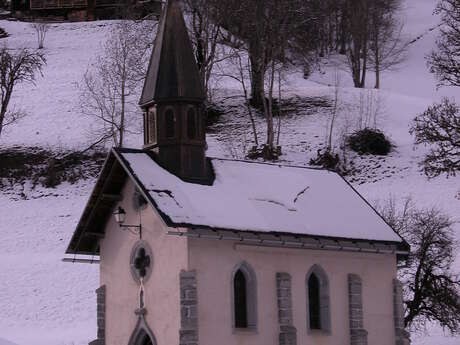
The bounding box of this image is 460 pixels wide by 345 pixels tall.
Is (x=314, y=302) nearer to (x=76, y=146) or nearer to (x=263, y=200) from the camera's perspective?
(x=263, y=200)

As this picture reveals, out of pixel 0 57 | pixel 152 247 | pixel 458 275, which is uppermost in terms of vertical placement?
pixel 0 57

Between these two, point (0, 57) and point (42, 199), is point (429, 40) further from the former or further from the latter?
point (42, 199)

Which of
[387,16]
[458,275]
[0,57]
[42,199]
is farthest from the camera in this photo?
[387,16]

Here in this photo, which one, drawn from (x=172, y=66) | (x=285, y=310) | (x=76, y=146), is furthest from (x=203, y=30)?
(x=285, y=310)

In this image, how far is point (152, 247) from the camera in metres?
29.4

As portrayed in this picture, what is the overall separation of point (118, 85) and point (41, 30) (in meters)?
19.3

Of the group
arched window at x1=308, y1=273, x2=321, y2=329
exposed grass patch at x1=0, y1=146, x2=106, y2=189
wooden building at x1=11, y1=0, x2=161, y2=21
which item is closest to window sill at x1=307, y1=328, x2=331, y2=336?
arched window at x1=308, y1=273, x2=321, y2=329

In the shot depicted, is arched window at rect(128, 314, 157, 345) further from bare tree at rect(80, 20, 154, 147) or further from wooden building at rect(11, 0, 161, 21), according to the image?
wooden building at rect(11, 0, 161, 21)

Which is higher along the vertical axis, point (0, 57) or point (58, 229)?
point (0, 57)

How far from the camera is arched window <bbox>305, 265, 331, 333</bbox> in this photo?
3162 centimetres

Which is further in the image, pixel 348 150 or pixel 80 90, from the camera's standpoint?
pixel 80 90

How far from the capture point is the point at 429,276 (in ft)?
122

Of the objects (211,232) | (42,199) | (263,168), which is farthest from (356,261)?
(42,199)

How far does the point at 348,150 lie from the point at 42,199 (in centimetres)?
1505
